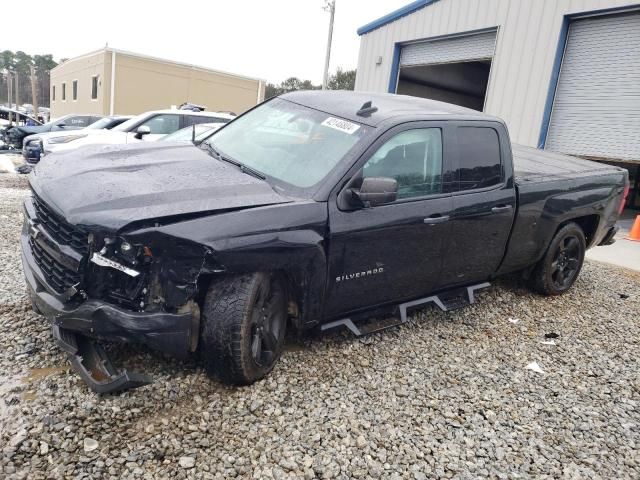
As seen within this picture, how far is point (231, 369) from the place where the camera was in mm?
2971

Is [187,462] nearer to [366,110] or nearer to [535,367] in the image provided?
[366,110]

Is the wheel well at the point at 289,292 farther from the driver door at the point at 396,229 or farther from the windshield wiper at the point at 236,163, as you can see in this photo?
the windshield wiper at the point at 236,163

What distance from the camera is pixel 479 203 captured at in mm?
4184

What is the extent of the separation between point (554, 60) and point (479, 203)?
794 centimetres

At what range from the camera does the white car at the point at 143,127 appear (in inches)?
356

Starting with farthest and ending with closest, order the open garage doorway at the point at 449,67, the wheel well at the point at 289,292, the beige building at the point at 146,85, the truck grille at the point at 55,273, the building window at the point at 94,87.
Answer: the building window at the point at 94,87 < the beige building at the point at 146,85 < the open garage doorway at the point at 449,67 < the wheel well at the point at 289,292 < the truck grille at the point at 55,273

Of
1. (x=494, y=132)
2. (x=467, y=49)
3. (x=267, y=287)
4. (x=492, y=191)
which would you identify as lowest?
(x=267, y=287)

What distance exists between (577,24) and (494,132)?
7.59m

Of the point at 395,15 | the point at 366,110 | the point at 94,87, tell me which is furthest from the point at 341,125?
the point at 94,87

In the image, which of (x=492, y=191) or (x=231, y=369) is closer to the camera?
(x=231, y=369)

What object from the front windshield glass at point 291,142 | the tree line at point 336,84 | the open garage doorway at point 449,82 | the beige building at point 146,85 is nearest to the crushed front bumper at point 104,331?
the front windshield glass at point 291,142

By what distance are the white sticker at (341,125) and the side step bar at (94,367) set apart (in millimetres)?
2114

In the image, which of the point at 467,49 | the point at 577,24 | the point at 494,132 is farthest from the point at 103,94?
the point at 494,132

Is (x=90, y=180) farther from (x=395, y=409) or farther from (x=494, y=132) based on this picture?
(x=494, y=132)
